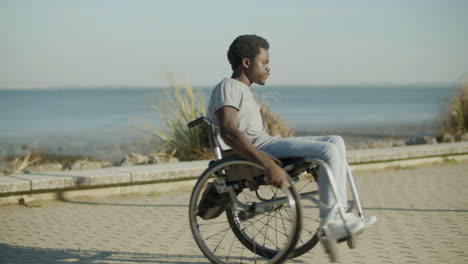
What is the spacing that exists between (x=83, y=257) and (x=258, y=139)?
5.54 feet

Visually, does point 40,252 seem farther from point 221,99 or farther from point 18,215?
point 221,99

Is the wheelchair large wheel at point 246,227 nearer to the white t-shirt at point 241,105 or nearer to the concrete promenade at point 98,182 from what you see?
Answer: the white t-shirt at point 241,105

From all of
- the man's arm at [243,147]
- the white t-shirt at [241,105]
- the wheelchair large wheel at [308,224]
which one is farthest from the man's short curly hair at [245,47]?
the wheelchair large wheel at [308,224]

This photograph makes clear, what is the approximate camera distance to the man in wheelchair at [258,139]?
352 centimetres

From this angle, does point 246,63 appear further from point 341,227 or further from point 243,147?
point 341,227

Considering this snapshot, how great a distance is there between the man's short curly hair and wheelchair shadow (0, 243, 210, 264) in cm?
150

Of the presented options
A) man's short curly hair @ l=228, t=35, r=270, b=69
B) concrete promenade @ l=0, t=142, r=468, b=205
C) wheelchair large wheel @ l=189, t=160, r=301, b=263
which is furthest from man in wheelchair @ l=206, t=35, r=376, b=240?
concrete promenade @ l=0, t=142, r=468, b=205

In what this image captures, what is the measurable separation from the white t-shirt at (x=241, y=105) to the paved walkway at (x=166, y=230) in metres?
1.04

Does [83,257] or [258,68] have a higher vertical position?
[258,68]

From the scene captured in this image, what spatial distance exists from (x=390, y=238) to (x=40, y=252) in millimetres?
2853

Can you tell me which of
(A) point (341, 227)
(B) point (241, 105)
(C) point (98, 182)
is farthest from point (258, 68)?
(C) point (98, 182)

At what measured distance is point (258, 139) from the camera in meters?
3.85

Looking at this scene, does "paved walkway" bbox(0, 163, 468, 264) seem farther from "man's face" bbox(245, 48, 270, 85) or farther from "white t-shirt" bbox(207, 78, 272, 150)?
"man's face" bbox(245, 48, 270, 85)

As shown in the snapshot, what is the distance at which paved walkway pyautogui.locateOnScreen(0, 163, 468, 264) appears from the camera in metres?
4.39
